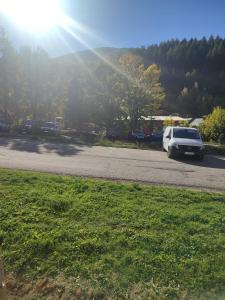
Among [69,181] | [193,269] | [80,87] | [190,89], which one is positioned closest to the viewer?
[193,269]

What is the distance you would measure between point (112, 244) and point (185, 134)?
46.2 feet

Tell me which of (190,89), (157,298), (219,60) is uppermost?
(219,60)

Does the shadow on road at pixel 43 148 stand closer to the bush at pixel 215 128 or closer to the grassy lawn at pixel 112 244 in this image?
the grassy lawn at pixel 112 244

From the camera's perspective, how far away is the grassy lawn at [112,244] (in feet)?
12.8

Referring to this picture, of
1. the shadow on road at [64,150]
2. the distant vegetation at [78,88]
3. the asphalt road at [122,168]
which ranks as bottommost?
the asphalt road at [122,168]

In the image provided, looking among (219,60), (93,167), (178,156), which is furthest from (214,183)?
(219,60)

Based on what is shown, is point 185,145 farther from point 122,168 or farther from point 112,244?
point 112,244

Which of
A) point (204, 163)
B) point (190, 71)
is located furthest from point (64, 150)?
point (190, 71)

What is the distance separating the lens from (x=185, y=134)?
1817 centimetres

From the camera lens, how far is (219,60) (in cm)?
13362

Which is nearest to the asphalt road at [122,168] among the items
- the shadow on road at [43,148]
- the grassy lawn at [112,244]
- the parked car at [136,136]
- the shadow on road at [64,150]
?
the shadow on road at [64,150]

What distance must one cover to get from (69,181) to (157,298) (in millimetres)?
5585

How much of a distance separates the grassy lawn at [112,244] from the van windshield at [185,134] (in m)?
10.6

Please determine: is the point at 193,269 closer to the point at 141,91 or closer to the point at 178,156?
the point at 178,156
